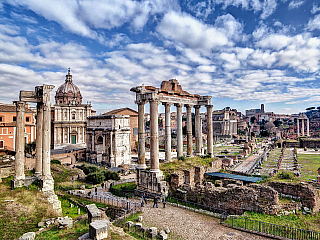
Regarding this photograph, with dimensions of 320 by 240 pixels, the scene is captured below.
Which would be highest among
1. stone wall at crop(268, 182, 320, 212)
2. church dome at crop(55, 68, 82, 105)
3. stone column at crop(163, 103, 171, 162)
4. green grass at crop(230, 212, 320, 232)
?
church dome at crop(55, 68, 82, 105)

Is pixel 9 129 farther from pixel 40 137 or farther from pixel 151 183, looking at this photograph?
pixel 151 183

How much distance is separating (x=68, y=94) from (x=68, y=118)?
7.25 meters

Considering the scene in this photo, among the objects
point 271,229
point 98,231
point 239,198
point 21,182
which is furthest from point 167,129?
point 98,231

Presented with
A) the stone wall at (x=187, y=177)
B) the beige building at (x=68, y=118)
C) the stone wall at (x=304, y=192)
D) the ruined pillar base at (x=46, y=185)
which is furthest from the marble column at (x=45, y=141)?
the beige building at (x=68, y=118)

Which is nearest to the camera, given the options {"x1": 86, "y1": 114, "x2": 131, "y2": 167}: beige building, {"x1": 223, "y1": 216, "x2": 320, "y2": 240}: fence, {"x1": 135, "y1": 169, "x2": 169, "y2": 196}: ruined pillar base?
{"x1": 223, "y1": 216, "x2": 320, "y2": 240}: fence

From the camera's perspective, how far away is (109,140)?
4141cm

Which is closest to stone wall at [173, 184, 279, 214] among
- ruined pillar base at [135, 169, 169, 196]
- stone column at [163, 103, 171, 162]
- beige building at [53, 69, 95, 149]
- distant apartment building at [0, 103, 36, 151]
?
ruined pillar base at [135, 169, 169, 196]

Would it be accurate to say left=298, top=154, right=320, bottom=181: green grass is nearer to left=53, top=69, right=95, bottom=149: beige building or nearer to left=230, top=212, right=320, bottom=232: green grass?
left=230, top=212, right=320, bottom=232: green grass

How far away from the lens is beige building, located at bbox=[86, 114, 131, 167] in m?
41.1

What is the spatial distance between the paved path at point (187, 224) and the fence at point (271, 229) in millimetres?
373

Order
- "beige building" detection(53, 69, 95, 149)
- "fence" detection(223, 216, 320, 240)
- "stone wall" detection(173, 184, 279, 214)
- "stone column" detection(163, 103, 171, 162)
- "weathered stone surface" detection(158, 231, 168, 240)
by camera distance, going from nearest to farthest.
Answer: "fence" detection(223, 216, 320, 240) < "weathered stone surface" detection(158, 231, 168, 240) < "stone wall" detection(173, 184, 279, 214) < "stone column" detection(163, 103, 171, 162) < "beige building" detection(53, 69, 95, 149)

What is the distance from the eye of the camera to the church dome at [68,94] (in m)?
53.5

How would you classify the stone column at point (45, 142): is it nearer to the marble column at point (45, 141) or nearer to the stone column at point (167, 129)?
the marble column at point (45, 141)

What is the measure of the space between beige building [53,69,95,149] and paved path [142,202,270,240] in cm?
4116
